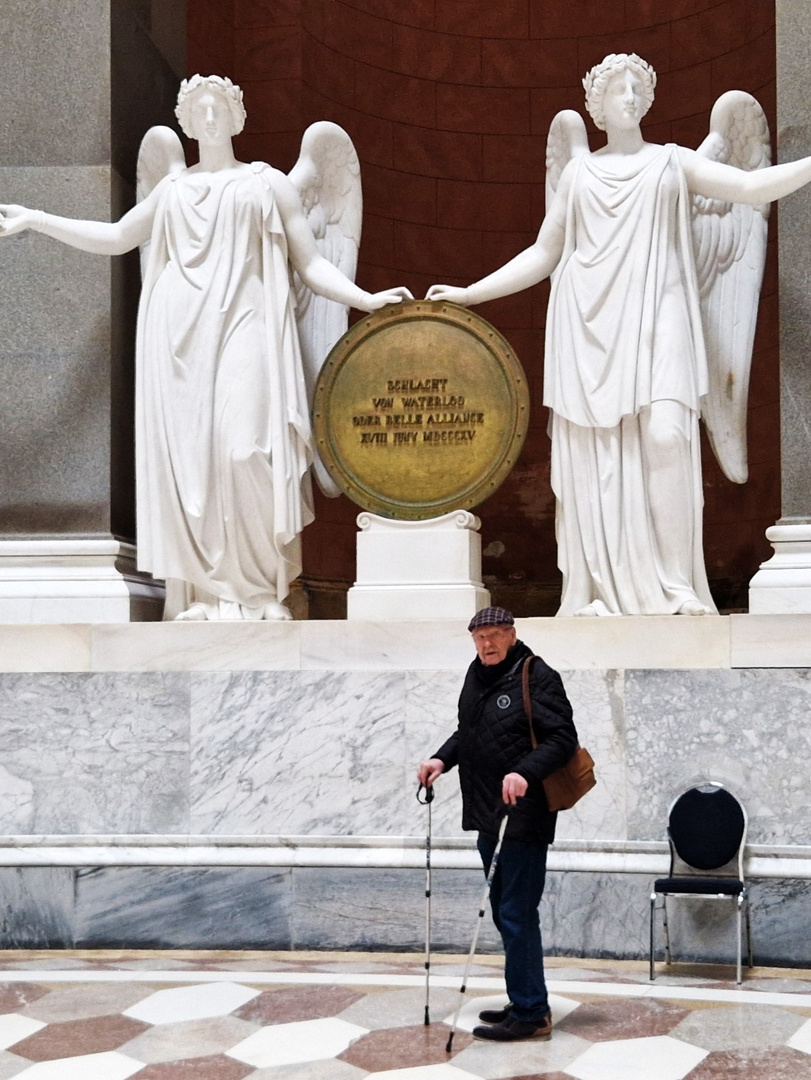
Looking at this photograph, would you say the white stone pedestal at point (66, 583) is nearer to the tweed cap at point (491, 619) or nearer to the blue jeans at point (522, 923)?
the tweed cap at point (491, 619)

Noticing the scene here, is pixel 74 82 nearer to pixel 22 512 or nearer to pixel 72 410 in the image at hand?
pixel 72 410

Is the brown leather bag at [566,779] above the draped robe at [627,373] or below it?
below

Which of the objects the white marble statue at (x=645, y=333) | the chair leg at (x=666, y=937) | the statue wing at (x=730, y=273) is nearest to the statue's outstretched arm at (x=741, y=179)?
the white marble statue at (x=645, y=333)

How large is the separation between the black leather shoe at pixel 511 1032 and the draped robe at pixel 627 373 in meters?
2.48

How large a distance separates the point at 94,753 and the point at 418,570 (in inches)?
73.4

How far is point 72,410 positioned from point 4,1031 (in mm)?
3641

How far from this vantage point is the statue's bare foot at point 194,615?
8078 mm

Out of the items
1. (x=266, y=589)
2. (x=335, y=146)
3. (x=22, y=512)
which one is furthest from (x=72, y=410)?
(x=335, y=146)

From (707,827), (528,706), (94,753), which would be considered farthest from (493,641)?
(94,753)

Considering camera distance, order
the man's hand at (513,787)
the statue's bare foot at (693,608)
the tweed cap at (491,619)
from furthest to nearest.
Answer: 1. the statue's bare foot at (693,608)
2. the tweed cap at (491,619)
3. the man's hand at (513,787)

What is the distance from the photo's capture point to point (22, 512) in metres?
8.48

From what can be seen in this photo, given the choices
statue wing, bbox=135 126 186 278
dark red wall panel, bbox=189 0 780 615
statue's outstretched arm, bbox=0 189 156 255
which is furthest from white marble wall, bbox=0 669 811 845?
dark red wall panel, bbox=189 0 780 615

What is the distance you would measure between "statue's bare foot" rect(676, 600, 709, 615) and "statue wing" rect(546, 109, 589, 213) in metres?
2.22

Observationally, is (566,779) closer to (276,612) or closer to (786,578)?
(786,578)
